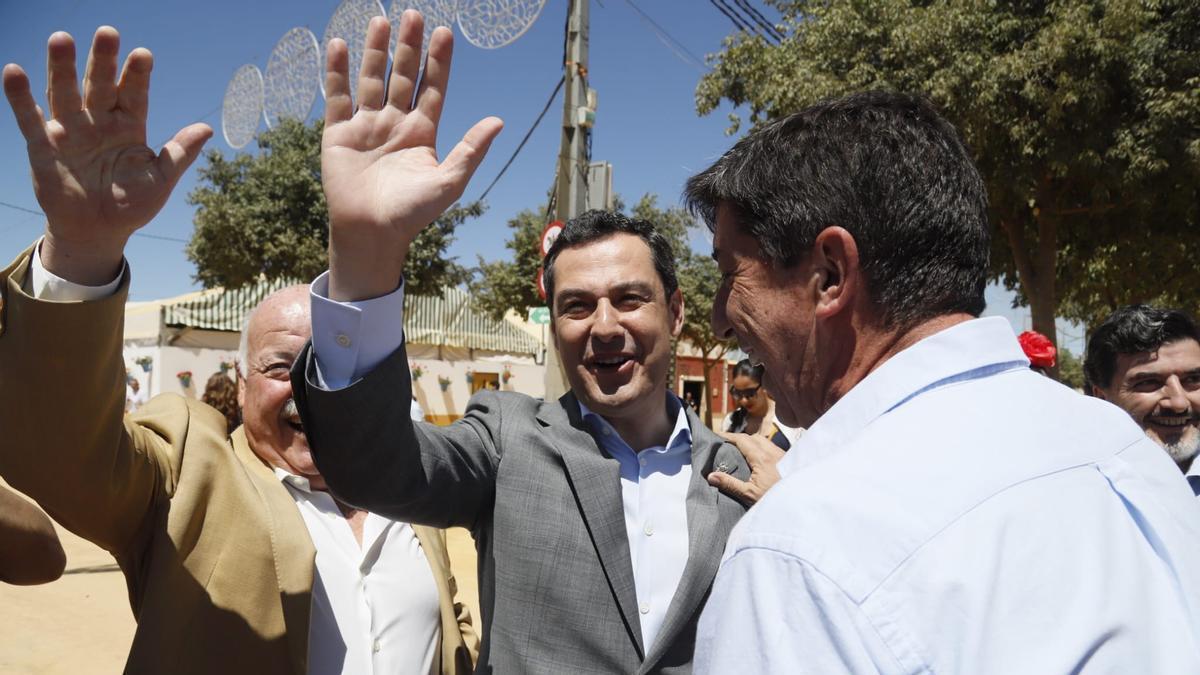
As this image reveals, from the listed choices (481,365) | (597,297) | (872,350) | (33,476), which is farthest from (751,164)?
(481,365)

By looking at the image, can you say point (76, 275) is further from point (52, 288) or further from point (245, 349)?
point (245, 349)

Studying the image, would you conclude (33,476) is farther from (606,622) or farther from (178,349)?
(178,349)

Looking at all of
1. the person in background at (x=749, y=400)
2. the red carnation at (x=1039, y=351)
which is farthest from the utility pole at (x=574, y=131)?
the red carnation at (x=1039, y=351)

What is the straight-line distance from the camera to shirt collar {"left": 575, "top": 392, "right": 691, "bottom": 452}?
2.16 meters

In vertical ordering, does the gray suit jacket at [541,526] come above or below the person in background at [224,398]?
above

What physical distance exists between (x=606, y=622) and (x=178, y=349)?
1927cm

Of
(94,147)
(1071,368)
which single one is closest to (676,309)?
(94,147)

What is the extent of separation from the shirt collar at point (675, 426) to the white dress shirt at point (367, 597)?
0.66m

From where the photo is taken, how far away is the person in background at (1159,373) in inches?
129

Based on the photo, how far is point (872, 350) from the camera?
1.29 m

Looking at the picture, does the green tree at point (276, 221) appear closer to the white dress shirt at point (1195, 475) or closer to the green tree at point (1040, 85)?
the green tree at point (1040, 85)

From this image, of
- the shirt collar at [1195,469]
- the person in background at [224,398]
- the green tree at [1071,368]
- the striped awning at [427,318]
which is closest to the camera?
the shirt collar at [1195,469]

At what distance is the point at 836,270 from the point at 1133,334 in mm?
2856

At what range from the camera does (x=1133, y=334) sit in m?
3.43
